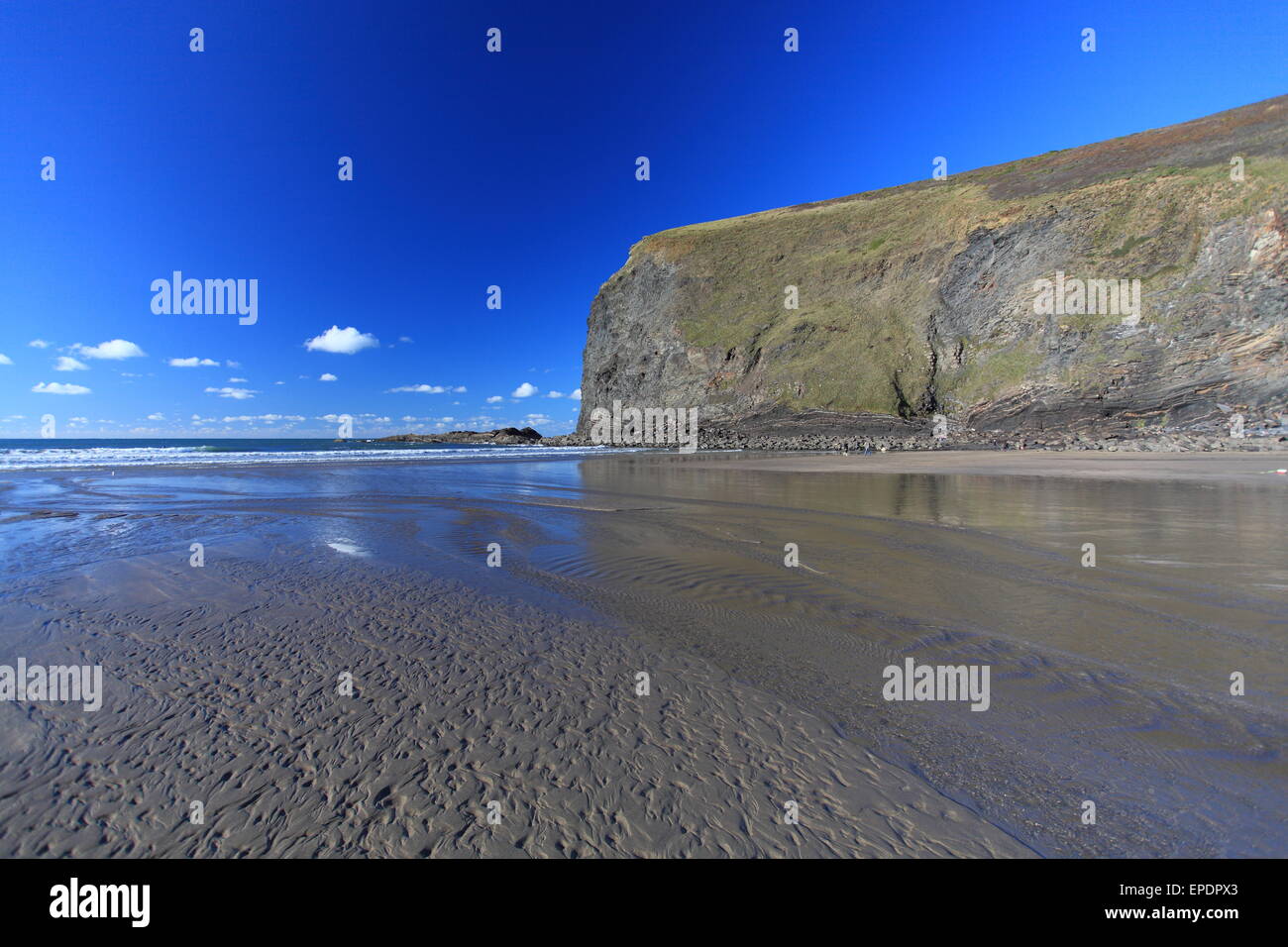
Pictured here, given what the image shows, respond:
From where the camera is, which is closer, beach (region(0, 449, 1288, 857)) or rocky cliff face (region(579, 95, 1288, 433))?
beach (region(0, 449, 1288, 857))

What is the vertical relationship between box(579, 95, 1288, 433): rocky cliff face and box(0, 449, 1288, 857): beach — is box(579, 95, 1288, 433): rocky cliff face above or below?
above

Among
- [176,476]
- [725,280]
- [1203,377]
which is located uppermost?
[725,280]

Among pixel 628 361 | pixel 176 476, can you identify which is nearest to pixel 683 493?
pixel 176 476

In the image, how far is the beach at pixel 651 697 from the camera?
7.68 ft

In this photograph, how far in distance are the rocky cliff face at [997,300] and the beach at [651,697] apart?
36.0 m

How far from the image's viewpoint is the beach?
2.34 m

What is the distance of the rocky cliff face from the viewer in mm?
33000

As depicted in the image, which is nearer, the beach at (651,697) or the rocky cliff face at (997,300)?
the beach at (651,697)

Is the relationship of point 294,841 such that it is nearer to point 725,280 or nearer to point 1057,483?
point 1057,483

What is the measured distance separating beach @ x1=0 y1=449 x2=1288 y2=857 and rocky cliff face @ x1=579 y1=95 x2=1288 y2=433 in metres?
36.0

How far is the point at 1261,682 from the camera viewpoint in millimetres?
3564

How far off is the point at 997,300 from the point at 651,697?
5453 centimetres
